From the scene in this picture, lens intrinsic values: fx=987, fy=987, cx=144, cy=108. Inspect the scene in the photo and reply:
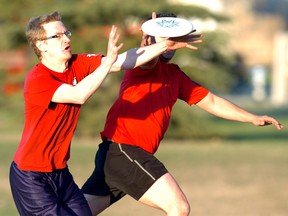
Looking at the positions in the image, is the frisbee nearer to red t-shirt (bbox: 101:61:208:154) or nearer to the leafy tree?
red t-shirt (bbox: 101:61:208:154)

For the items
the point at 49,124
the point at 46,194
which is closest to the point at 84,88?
the point at 49,124

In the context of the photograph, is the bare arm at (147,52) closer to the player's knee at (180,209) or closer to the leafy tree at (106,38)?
the player's knee at (180,209)

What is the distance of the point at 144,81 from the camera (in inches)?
325

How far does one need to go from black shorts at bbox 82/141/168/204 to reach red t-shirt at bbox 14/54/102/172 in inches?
29.8

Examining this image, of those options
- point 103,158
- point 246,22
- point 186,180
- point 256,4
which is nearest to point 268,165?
point 186,180

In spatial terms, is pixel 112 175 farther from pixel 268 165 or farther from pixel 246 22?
pixel 246 22

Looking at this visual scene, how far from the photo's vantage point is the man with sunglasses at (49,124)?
7.36 meters

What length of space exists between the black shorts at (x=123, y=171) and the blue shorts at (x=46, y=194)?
67cm

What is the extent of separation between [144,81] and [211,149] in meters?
16.0

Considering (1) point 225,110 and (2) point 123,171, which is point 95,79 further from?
(1) point 225,110

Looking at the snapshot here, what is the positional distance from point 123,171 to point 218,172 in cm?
1047

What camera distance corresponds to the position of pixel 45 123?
24.3ft

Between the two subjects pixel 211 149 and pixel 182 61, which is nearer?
pixel 211 149

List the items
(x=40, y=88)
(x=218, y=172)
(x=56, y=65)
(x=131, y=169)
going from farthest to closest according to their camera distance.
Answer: (x=218, y=172)
(x=131, y=169)
(x=56, y=65)
(x=40, y=88)
